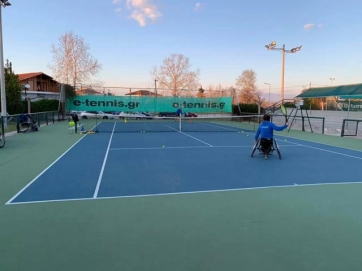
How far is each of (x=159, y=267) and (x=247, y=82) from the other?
6277 cm

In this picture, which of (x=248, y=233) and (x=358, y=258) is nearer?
(x=358, y=258)

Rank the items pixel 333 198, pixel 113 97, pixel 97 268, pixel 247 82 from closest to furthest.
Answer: pixel 97 268 < pixel 333 198 < pixel 113 97 < pixel 247 82

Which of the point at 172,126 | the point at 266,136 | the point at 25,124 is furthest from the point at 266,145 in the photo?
the point at 172,126

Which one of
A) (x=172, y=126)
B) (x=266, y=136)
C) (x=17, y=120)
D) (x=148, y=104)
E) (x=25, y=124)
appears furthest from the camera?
(x=148, y=104)

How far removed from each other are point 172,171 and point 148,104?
20743mm

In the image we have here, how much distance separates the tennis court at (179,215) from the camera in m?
3.21

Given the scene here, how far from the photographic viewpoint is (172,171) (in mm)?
7617

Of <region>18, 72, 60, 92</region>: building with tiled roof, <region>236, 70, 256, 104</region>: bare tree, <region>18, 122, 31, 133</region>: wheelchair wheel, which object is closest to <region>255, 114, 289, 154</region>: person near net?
<region>18, 122, 31, 133</region>: wheelchair wheel

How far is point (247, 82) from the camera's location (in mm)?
62781

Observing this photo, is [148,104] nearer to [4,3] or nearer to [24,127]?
[24,127]

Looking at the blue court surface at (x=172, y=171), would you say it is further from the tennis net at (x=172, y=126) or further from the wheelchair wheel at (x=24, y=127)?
the tennis net at (x=172, y=126)

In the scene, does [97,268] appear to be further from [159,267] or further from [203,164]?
[203,164]

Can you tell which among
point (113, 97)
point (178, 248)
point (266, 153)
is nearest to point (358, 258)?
point (178, 248)

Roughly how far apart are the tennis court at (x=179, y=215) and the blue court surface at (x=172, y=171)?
0.09ft
